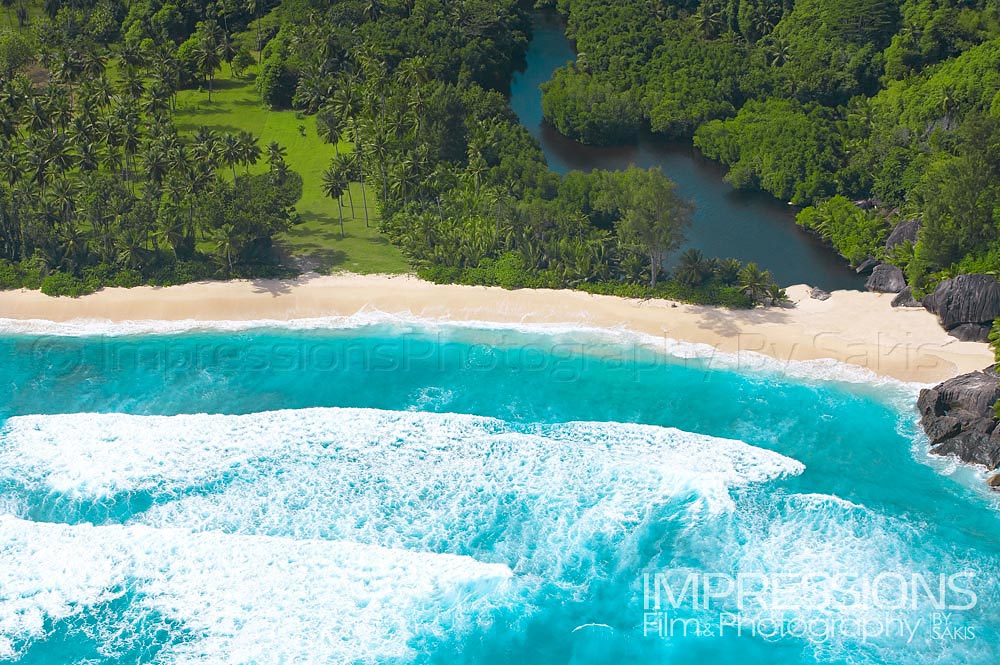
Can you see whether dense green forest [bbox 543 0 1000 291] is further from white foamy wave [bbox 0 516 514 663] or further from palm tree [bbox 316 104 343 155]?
white foamy wave [bbox 0 516 514 663]

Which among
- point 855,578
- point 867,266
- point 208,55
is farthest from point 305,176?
point 855,578

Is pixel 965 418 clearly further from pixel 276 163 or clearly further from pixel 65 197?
pixel 65 197

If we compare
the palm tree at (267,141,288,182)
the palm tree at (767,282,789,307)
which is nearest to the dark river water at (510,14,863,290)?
the palm tree at (767,282,789,307)

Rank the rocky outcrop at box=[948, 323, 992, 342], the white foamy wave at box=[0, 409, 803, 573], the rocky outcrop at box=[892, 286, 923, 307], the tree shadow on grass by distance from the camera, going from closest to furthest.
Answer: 1. the white foamy wave at box=[0, 409, 803, 573]
2. the rocky outcrop at box=[948, 323, 992, 342]
3. the rocky outcrop at box=[892, 286, 923, 307]
4. the tree shadow on grass

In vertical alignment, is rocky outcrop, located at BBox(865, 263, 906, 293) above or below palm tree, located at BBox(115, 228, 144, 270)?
above

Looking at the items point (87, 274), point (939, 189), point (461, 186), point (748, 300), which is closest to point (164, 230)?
point (87, 274)
